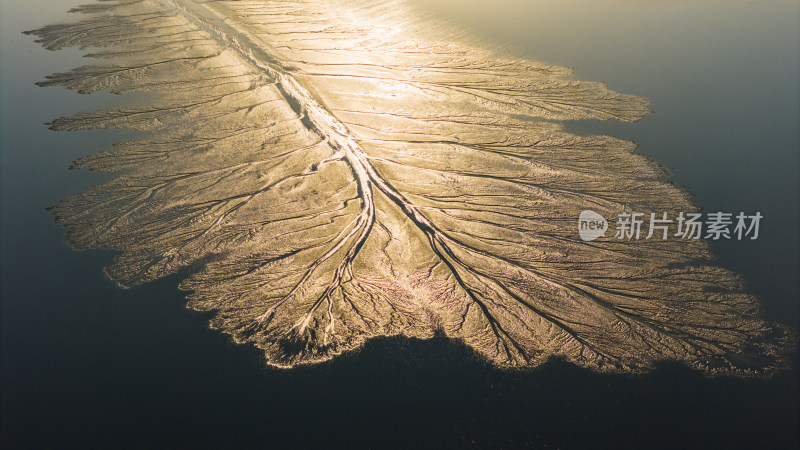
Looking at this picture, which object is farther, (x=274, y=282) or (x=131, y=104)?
(x=131, y=104)

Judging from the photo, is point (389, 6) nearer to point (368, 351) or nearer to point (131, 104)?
point (131, 104)

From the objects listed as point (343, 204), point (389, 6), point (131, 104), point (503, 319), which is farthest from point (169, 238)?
point (389, 6)

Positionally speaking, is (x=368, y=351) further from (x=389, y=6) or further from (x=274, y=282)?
(x=389, y=6)

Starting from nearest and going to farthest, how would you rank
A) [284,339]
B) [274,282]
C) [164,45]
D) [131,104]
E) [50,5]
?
[284,339], [274,282], [131,104], [164,45], [50,5]

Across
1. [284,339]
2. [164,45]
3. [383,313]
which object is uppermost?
[164,45]

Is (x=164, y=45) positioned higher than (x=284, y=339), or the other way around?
(x=164, y=45)

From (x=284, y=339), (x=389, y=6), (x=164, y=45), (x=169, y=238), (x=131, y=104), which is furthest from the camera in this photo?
(x=389, y=6)
